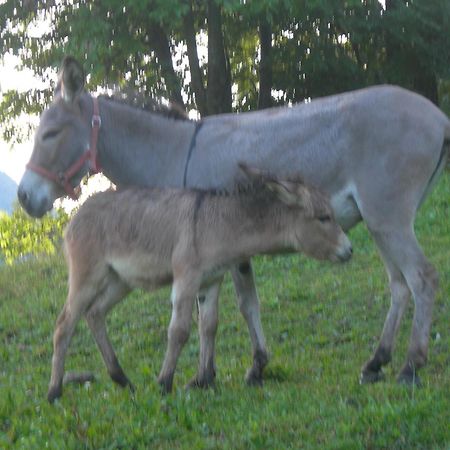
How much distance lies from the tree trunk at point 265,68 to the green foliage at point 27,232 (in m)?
5.63

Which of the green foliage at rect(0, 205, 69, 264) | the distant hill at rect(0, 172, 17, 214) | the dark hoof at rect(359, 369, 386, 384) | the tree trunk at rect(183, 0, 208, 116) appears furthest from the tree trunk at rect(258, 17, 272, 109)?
the dark hoof at rect(359, 369, 386, 384)

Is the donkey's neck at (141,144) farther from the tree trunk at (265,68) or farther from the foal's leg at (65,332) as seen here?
the tree trunk at (265,68)

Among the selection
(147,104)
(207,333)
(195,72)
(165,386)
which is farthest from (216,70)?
(165,386)

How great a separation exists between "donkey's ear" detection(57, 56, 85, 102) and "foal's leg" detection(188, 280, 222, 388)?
5.84ft

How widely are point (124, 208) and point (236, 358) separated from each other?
2.01 meters

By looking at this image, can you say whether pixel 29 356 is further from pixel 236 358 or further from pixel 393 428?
pixel 393 428

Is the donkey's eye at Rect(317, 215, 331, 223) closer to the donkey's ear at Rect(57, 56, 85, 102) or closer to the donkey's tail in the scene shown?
the donkey's tail

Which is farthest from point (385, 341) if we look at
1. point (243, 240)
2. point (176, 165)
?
point (176, 165)

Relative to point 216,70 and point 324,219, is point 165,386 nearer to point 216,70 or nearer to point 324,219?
point 324,219

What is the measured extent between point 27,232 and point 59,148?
19498 mm

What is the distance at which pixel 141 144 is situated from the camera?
716cm

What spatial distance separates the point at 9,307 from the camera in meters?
11.3

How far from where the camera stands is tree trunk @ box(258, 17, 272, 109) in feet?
75.3

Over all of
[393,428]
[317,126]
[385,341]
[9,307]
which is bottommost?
[9,307]
